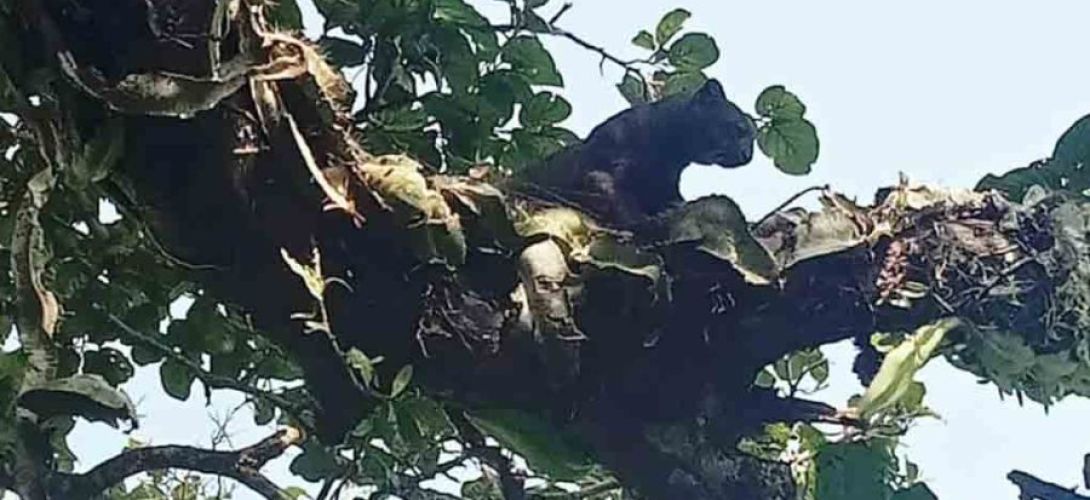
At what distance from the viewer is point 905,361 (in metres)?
0.90

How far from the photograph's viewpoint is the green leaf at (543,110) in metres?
1.08

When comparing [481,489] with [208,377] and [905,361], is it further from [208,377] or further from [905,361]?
[905,361]

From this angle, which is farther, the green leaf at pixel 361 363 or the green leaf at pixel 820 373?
the green leaf at pixel 820 373

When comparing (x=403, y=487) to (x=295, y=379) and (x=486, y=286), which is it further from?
(x=486, y=286)

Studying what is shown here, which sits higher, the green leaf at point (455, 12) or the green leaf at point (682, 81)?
the green leaf at point (682, 81)

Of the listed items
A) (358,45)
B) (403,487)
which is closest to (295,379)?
(403,487)

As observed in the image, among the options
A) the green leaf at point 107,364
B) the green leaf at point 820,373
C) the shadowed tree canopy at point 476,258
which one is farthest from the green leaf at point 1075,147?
the green leaf at point 107,364

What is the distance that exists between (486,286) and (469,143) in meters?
0.24

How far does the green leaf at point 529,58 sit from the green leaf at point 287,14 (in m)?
0.22

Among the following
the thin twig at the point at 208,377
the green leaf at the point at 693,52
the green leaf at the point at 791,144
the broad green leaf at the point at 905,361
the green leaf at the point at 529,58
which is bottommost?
the broad green leaf at the point at 905,361

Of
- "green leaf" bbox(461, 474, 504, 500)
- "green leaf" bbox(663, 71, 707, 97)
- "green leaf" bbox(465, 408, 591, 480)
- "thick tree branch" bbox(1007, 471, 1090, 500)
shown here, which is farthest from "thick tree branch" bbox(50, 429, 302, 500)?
"thick tree branch" bbox(1007, 471, 1090, 500)

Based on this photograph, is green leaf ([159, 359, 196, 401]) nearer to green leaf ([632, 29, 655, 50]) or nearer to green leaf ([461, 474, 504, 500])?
Result: green leaf ([461, 474, 504, 500])

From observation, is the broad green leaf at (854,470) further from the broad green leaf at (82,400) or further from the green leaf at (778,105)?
the broad green leaf at (82,400)

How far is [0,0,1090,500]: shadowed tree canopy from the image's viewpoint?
0.76m
